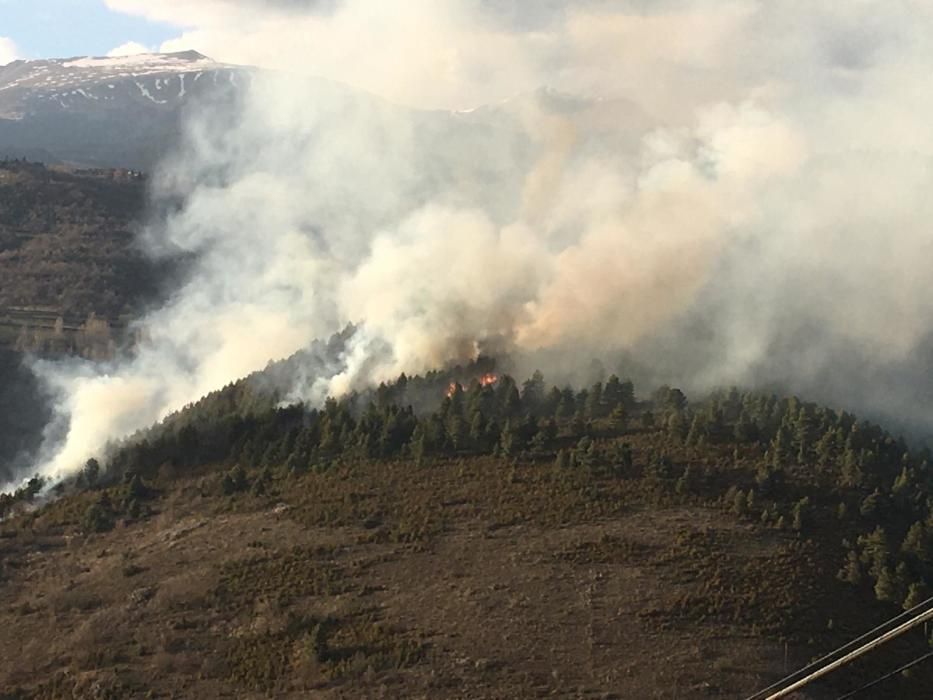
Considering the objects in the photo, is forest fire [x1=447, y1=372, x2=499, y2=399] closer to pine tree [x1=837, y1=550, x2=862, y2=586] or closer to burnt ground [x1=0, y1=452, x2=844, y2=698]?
burnt ground [x1=0, y1=452, x2=844, y2=698]

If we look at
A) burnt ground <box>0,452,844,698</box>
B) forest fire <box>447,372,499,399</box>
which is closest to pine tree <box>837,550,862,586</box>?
burnt ground <box>0,452,844,698</box>

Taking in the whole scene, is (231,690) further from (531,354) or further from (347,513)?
(531,354)

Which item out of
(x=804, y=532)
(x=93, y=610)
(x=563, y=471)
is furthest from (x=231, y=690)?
(x=804, y=532)

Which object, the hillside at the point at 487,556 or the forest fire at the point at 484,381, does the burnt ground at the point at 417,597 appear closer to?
the hillside at the point at 487,556

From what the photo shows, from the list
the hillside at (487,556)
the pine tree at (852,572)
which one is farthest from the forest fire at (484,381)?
the pine tree at (852,572)

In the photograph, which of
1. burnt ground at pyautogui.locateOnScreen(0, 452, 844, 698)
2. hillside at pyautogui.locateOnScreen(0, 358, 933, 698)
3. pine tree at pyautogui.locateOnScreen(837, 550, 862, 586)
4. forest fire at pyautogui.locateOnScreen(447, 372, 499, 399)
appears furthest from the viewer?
forest fire at pyautogui.locateOnScreen(447, 372, 499, 399)

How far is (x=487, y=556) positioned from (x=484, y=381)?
41056mm

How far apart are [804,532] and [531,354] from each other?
1943 inches

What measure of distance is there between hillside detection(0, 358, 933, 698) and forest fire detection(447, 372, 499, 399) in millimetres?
4329

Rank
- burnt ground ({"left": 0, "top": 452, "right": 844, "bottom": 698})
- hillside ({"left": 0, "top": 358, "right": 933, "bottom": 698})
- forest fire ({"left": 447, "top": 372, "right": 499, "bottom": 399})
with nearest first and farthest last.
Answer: burnt ground ({"left": 0, "top": 452, "right": 844, "bottom": 698}) → hillside ({"left": 0, "top": 358, "right": 933, "bottom": 698}) → forest fire ({"left": 447, "top": 372, "right": 499, "bottom": 399})

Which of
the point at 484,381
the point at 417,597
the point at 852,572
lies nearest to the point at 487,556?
the point at 417,597

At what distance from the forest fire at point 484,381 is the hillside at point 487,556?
4329 millimetres

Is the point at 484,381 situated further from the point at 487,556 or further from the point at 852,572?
the point at 852,572

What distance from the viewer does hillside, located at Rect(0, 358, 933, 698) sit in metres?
52.6
